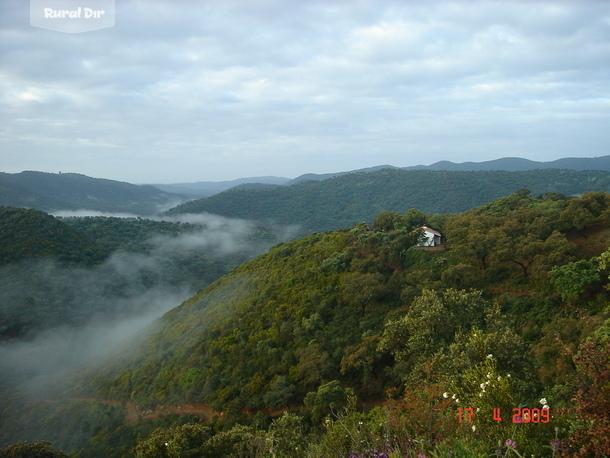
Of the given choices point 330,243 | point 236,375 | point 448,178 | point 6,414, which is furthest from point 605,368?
point 448,178

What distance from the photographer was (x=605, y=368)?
502 cm

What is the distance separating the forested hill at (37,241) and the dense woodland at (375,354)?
28.2 m

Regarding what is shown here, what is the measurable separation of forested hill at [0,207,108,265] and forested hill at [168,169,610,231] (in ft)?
196

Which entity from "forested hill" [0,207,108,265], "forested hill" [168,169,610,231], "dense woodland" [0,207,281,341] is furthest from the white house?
"forested hill" [168,169,610,231]

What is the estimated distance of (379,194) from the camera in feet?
382

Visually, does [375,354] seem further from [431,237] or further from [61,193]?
[61,193]

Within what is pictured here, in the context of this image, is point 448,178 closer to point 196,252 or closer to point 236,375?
point 196,252

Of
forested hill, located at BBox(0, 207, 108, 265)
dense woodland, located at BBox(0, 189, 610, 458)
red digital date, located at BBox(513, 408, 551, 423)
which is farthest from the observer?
forested hill, located at BBox(0, 207, 108, 265)

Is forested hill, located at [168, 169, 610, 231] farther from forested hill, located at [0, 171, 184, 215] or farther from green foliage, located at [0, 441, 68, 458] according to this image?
green foliage, located at [0, 441, 68, 458]

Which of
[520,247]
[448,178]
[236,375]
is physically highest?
[448,178]

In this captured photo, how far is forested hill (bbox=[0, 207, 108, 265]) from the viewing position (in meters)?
49.0

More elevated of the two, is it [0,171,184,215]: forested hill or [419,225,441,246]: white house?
[0,171,184,215]: forested hill

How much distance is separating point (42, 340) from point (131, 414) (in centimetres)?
2585

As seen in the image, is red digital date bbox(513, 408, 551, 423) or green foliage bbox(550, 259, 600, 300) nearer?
red digital date bbox(513, 408, 551, 423)
